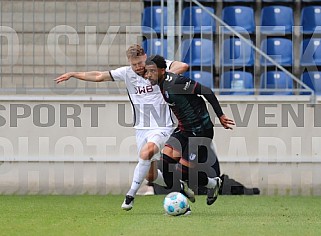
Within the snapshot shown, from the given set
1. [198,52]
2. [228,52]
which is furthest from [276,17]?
[198,52]

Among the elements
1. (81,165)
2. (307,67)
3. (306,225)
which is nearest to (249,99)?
(307,67)

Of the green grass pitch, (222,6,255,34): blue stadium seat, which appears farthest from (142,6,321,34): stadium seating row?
the green grass pitch

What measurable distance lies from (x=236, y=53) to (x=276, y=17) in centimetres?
143

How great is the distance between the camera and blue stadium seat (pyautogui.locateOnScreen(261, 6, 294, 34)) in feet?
52.9

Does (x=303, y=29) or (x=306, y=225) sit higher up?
(x=303, y=29)

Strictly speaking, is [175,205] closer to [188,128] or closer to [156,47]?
[188,128]

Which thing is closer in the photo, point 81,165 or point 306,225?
point 306,225

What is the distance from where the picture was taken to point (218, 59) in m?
15.4

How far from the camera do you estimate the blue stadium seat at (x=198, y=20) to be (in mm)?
15336

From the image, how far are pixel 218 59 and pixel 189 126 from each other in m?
5.01

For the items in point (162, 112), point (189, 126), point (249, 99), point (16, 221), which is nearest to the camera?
point (16, 221)

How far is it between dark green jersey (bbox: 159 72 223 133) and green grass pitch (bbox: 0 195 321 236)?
102 cm

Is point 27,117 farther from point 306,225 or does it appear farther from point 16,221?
point 306,225

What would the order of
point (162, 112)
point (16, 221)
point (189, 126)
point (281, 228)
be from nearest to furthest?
1. point (281, 228)
2. point (16, 221)
3. point (189, 126)
4. point (162, 112)
